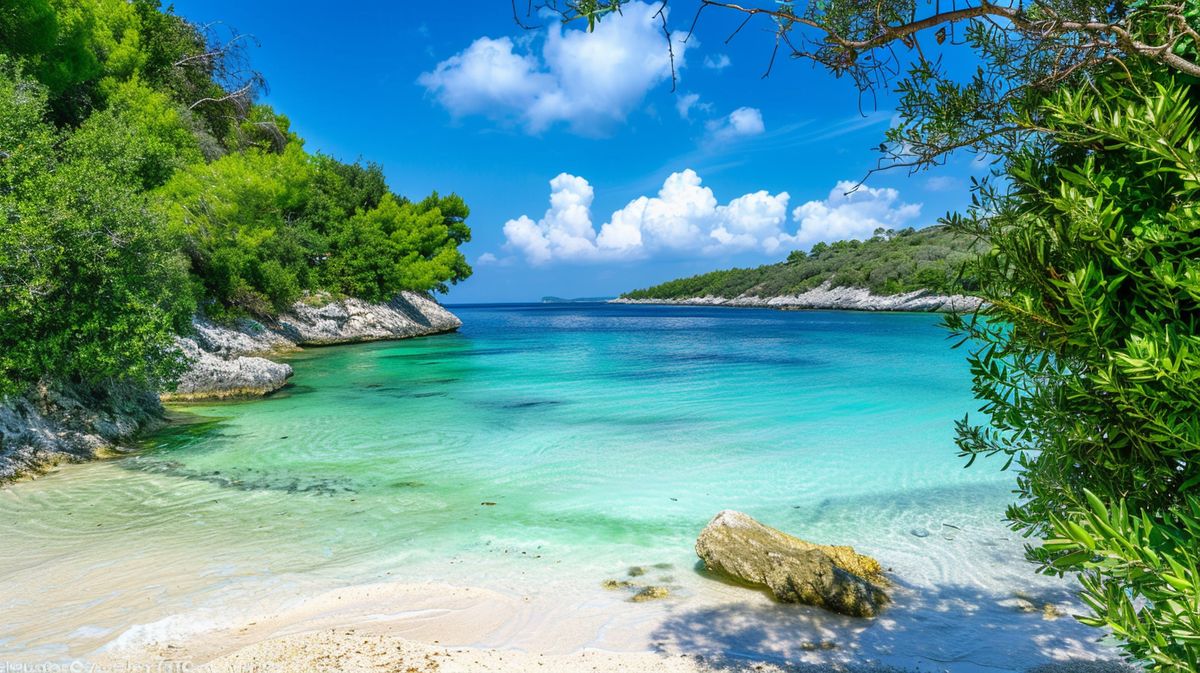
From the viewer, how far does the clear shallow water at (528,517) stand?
502 centimetres

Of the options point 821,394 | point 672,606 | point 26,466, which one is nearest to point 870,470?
point 672,606

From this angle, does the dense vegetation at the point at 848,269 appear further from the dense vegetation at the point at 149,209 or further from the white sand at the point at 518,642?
the white sand at the point at 518,642

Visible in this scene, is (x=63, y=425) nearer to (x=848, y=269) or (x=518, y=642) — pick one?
(x=518, y=642)

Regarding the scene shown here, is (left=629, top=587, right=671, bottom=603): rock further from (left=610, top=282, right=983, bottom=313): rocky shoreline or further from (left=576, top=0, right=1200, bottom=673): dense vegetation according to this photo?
(left=610, top=282, right=983, bottom=313): rocky shoreline

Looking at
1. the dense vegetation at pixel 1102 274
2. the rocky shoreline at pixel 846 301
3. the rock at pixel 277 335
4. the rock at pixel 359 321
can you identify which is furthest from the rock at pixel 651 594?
the rocky shoreline at pixel 846 301

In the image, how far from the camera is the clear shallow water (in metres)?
5.02

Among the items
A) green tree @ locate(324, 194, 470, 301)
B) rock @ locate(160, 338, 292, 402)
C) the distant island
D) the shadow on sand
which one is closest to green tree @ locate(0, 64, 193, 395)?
rock @ locate(160, 338, 292, 402)

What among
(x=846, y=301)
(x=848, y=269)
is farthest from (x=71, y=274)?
(x=848, y=269)

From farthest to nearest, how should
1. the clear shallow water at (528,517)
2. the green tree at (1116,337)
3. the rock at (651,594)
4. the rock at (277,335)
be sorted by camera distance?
the rock at (277,335)
the rock at (651,594)
the clear shallow water at (528,517)
the green tree at (1116,337)

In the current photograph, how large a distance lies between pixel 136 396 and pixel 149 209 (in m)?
3.97

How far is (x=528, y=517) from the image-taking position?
26.2 ft

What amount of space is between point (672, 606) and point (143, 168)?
24.8 metres

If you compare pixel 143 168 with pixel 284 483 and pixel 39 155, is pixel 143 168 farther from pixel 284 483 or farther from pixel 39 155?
pixel 284 483

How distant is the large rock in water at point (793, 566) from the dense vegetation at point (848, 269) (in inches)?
2119
